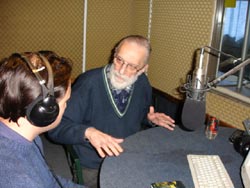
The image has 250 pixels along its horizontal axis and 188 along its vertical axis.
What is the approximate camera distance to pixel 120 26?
11.0ft

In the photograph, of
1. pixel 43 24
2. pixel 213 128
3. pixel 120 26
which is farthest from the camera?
pixel 120 26

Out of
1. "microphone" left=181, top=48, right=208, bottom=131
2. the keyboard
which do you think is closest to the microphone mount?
"microphone" left=181, top=48, right=208, bottom=131

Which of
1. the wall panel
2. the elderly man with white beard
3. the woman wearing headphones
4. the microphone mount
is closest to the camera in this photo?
the woman wearing headphones

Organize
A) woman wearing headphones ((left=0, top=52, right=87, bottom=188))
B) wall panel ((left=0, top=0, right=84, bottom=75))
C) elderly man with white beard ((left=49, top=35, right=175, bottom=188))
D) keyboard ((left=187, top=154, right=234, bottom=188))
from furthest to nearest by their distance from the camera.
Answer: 1. wall panel ((left=0, top=0, right=84, bottom=75))
2. elderly man with white beard ((left=49, top=35, right=175, bottom=188))
3. keyboard ((left=187, top=154, right=234, bottom=188))
4. woman wearing headphones ((left=0, top=52, right=87, bottom=188))

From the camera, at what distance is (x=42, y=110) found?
89cm

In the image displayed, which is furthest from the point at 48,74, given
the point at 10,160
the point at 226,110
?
the point at 226,110

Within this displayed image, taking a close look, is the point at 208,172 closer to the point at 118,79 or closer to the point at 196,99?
the point at 196,99

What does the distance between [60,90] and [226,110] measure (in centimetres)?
165

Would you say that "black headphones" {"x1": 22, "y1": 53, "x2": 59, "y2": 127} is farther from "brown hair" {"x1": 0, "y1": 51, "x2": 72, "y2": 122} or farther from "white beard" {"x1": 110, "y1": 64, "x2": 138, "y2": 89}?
"white beard" {"x1": 110, "y1": 64, "x2": 138, "y2": 89}

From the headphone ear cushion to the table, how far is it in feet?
1.28

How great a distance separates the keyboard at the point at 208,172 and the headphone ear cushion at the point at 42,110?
0.66 metres

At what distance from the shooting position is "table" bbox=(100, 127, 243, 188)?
1.20 meters

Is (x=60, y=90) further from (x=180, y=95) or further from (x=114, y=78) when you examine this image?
(x=180, y=95)

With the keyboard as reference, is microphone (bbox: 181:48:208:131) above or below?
above
